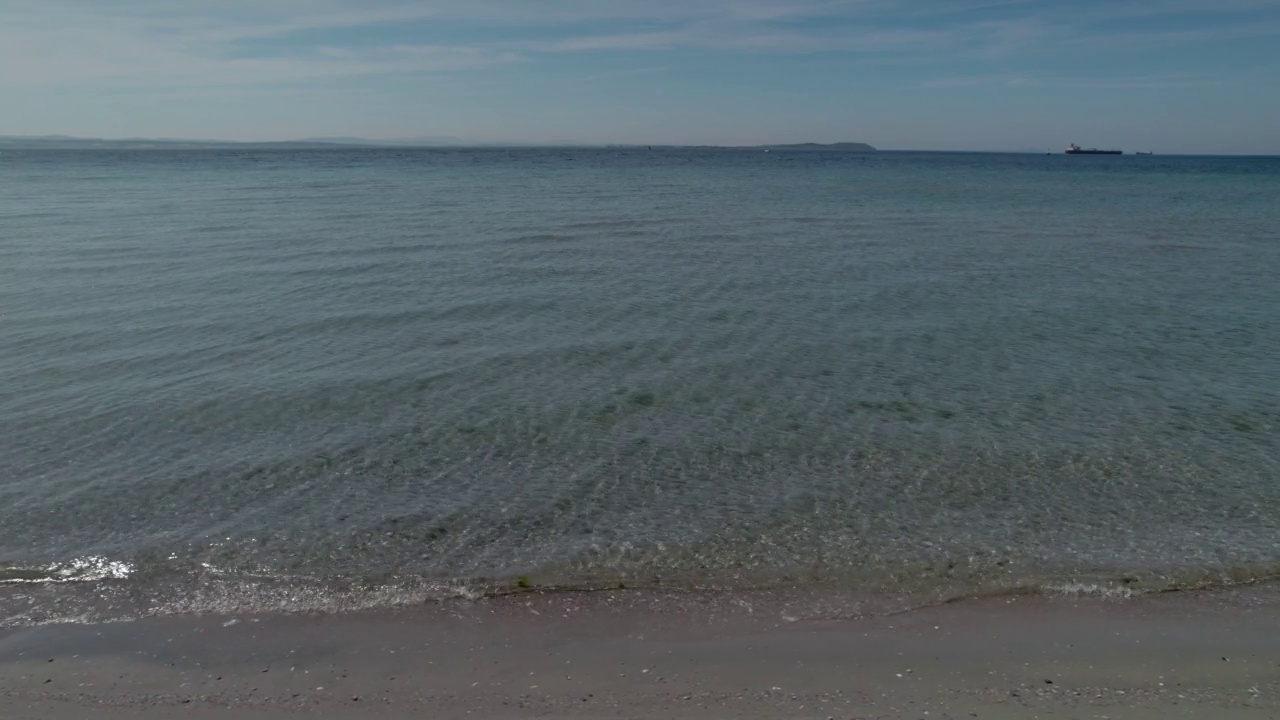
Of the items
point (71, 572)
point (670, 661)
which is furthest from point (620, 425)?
point (71, 572)

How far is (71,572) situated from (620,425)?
5.51m

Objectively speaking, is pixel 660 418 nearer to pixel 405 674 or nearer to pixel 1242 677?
pixel 405 674

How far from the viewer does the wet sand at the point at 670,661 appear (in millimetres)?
5793

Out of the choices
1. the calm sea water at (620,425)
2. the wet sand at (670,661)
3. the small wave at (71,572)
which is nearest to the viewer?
the wet sand at (670,661)

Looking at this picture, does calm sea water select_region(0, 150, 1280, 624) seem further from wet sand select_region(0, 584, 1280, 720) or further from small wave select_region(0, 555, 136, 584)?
wet sand select_region(0, 584, 1280, 720)

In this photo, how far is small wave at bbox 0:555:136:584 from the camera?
750 centimetres

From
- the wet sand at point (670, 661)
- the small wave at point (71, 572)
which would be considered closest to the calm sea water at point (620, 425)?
the small wave at point (71, 572)

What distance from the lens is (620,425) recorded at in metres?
11.0

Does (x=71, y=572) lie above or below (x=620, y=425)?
below

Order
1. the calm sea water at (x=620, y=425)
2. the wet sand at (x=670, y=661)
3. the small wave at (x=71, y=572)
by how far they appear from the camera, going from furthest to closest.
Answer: the calm sea water at (x=620, y=425), the small wave at (x=71, y=572), the wet sand at (x=670, y=661)

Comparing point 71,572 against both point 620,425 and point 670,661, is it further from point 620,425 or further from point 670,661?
point 620,425

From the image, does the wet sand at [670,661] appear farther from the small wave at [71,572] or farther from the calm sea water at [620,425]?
the small wave at [71,572]

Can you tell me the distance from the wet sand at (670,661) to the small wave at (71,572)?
0.82 meters

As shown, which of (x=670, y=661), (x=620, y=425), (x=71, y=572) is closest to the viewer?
(x=670, y=661)
